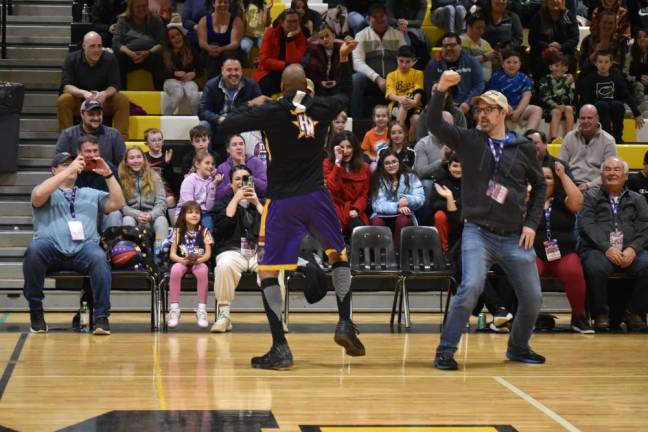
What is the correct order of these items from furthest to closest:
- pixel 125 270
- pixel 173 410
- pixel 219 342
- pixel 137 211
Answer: pixel 137 211 < pixel 125 270 < pixel 219 342 < pixel 173 410

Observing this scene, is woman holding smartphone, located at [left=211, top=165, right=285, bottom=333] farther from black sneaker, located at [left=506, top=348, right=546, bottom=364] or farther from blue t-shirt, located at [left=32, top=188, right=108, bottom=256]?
black sneaker, located at [left=506, top=348, right=546, bottom=364]

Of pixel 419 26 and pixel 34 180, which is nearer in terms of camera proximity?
pixel 34 180

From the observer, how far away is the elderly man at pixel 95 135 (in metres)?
12.5

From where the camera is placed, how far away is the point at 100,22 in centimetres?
1525

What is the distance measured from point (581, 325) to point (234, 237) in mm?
3183

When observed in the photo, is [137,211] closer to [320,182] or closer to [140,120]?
[140,120]

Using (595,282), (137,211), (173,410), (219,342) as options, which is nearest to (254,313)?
(137,211)

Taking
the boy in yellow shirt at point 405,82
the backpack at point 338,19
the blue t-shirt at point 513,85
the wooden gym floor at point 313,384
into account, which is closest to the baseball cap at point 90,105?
the wooden gym floor at point 313,384

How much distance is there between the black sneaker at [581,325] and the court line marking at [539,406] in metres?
3.06

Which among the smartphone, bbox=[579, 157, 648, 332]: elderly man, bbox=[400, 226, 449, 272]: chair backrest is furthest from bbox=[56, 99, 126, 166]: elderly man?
bbox=[579, 157, 648, 332]: elderly man

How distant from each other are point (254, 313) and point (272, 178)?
4093 millimetres

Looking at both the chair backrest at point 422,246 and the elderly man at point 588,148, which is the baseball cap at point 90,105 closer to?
the chair backrest at point 422,246

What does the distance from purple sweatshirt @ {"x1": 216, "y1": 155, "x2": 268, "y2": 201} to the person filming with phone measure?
0.08 m

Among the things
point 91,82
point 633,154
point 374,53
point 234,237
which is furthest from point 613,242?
point 91,82
